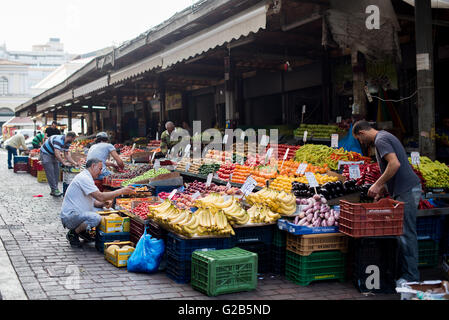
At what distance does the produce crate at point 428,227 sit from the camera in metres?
5.89

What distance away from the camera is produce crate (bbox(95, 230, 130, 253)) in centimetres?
696

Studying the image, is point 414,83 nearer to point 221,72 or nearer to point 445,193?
point 445,193

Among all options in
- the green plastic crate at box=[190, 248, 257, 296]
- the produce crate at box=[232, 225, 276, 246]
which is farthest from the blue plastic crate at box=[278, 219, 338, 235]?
the green plastic crate at box=[190, 248, 257, 296]

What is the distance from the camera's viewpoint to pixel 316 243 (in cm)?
546

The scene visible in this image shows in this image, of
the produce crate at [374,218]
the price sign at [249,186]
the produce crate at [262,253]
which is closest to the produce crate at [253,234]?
the produce crate at [262,253]

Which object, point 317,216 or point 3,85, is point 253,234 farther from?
point 3,85

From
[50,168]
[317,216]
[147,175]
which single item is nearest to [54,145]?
[50,168]

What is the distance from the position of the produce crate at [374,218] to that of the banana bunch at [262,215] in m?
1.02

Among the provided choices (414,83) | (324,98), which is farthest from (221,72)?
(414,83)

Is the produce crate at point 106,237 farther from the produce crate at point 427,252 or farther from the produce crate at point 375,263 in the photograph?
the produce crate at point 427,252

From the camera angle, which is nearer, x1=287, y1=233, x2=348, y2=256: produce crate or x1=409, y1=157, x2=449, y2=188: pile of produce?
x1=287, y1=233, x2=348, y2=256: produce crate

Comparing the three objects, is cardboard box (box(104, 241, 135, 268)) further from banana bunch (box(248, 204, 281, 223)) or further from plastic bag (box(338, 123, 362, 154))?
plastic bag (box(338, 123, 362, 154))

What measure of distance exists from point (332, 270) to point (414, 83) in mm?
7346

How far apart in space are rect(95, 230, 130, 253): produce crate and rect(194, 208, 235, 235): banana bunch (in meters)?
1.90
